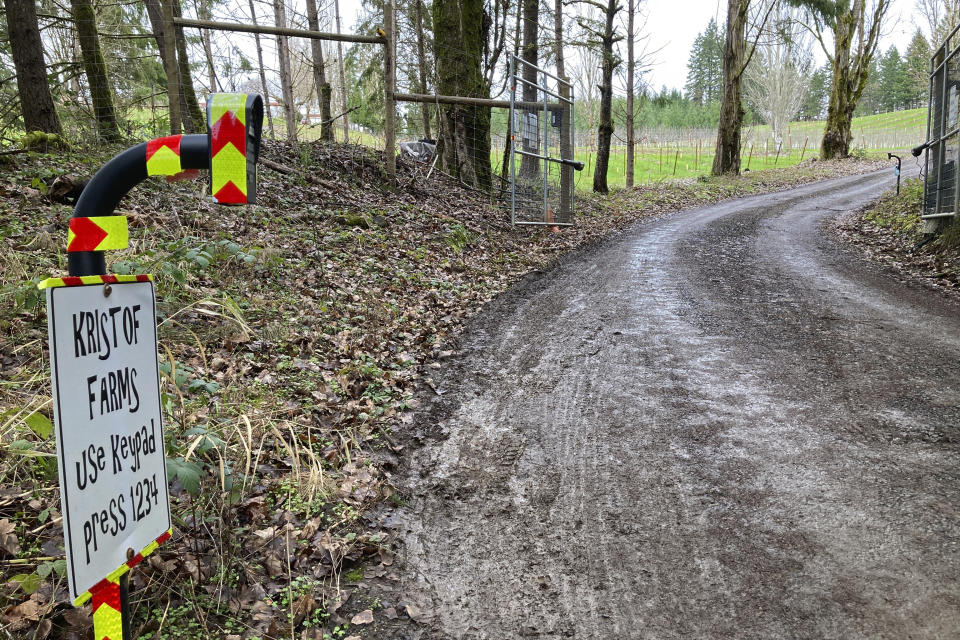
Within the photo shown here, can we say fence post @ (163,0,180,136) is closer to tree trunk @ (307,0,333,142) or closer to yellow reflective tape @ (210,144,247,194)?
tree trunk @ (307,0,333,142)

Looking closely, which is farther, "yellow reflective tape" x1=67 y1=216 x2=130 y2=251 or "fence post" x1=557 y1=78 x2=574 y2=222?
"fence post" x1=557 y1=78 x2=574 y2=222

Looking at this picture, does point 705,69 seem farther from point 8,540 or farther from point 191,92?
point 8,540

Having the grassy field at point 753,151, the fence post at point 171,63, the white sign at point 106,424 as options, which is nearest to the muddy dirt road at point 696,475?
the white sign at point 106,424

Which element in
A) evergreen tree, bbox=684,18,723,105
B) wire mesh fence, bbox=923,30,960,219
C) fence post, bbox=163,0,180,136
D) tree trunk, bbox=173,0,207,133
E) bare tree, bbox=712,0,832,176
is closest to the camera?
fence post, bbox=163,0,180,136

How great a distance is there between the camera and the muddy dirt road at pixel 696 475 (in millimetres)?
2451

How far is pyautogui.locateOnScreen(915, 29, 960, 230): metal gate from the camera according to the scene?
8586 millimetres

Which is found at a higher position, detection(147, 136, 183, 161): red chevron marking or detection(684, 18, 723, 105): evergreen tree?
detection(684, 18, 723, 105): evergreen tree

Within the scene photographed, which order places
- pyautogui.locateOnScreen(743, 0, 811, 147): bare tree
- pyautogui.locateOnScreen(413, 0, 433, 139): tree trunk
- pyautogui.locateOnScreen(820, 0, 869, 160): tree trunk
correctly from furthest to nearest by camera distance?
pyautogui.locateOnScreen(743, 0, 811, 147): bare tree < pyautogui.locateOnScreen(820, 0, 869, 160): tree trunk < pyautogui.locateOnScreen(413, 0, 433, 139): tree trunk

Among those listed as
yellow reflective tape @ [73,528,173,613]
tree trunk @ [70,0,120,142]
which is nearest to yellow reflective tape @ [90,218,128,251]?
yellow reflective tape @ [73,528,173,613]

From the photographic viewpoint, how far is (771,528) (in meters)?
2.86

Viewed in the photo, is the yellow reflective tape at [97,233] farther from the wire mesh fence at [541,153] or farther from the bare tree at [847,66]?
the bare tree at [847,66]

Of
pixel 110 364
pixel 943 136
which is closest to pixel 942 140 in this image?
pixel 943 136

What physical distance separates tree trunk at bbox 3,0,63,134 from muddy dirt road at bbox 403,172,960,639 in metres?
6.09

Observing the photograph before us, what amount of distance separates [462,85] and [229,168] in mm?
11370
